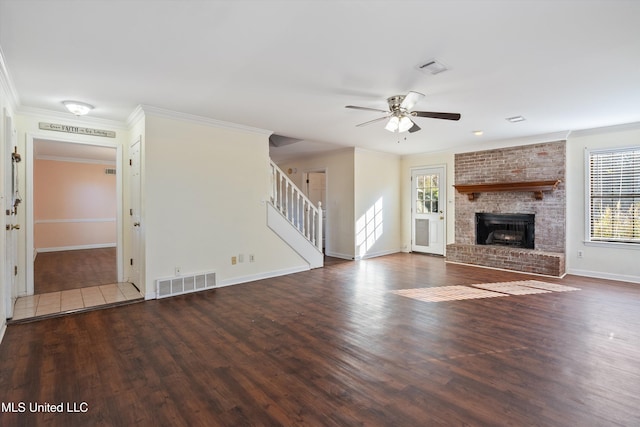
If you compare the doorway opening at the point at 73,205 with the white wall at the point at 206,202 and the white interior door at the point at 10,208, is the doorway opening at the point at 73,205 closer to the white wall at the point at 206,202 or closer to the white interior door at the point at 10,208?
the white interior door at the point at 10,208

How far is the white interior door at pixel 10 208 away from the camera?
341 centimetres

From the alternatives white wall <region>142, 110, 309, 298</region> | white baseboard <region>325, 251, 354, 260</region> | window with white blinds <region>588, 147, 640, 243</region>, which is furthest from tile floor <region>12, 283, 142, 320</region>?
window with white blinds <region>588, 147, 640, 243</region>

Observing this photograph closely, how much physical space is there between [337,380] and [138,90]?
11.6ft

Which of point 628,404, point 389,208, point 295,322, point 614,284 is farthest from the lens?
point 389,208

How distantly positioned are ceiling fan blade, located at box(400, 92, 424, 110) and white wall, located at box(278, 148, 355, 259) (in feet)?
11.3

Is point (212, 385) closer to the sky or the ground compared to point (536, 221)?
closer to the ground

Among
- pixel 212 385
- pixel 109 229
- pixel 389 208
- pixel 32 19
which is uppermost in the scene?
pixel 32 19

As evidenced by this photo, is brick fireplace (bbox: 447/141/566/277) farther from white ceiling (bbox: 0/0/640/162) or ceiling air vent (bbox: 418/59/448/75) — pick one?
ceiling air vent (bbox: 418/59/448/75)

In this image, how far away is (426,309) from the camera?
3.78 metres

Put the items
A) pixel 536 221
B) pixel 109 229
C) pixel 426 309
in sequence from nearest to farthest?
1. pixel 426 309
2. pixel 536 221
3. pixel 109 229

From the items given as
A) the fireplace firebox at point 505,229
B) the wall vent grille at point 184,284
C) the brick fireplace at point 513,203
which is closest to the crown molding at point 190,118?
the wall vent grille at point 184,284

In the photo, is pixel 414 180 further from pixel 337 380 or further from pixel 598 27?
pixel 337 380

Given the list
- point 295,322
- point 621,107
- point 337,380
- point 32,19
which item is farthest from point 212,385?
point 621,107

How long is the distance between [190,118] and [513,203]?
5.98 m
